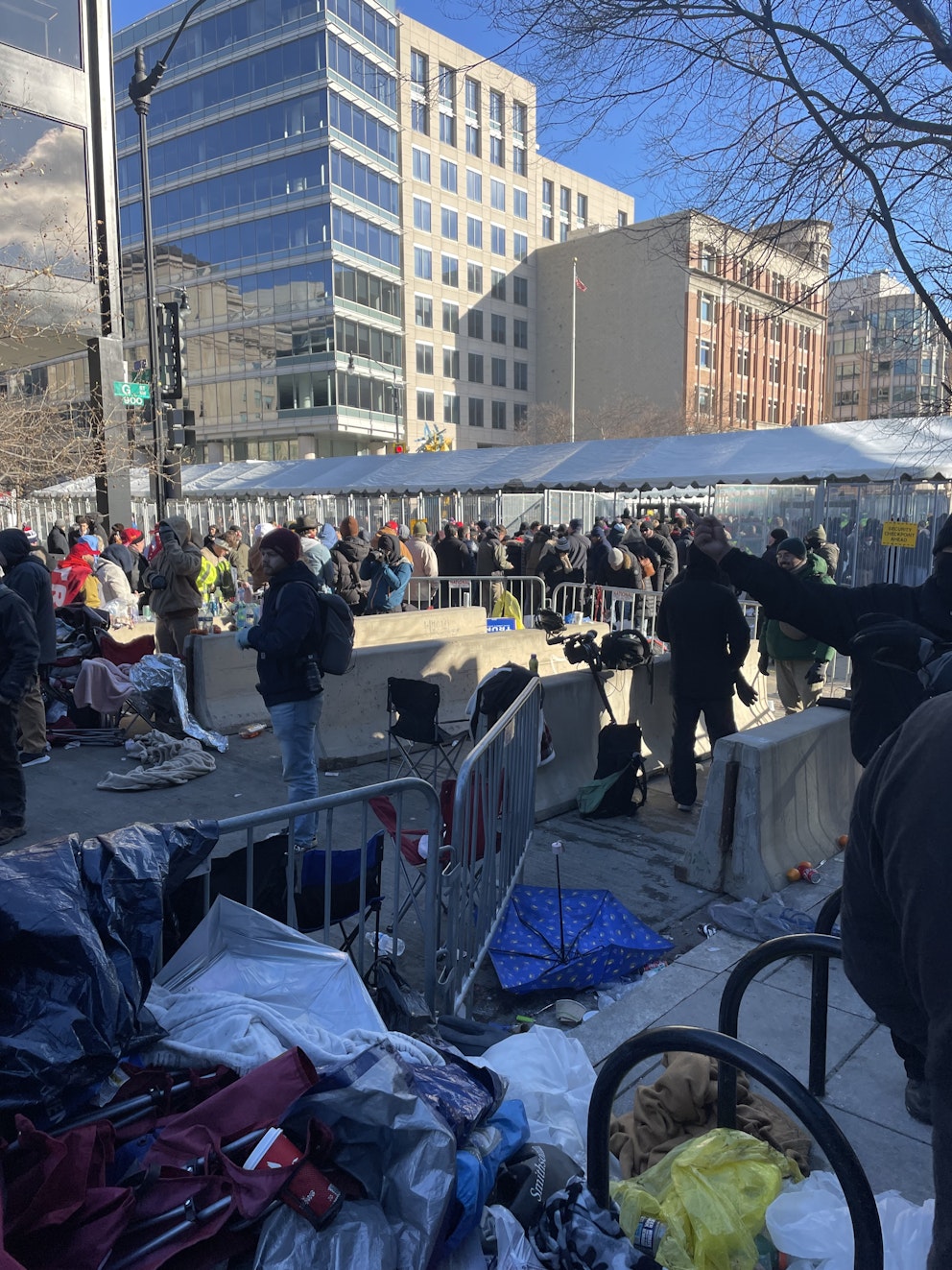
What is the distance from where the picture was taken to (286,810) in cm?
321

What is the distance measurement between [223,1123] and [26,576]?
5976 millimetres

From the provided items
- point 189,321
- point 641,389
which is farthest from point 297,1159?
point 641,389

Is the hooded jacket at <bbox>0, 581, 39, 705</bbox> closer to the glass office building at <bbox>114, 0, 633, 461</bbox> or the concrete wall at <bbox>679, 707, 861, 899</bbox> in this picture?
the concrete wall at <bbox>679, 707, 861, 899</bbox>

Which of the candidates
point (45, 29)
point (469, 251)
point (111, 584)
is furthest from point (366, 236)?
point (111, 584)

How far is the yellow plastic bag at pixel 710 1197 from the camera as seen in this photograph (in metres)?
2.30

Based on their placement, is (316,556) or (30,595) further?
(316,556)

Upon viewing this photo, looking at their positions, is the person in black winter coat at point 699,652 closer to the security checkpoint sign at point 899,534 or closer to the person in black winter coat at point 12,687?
the person in black winter coat at point 12,687

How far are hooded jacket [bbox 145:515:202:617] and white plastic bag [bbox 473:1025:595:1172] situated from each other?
7.07 meters

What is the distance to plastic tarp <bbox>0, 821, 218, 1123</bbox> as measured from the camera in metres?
2.09

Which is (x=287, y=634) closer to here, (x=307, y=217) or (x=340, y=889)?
(x=340, y=889)

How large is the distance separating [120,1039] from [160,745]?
19.8 feet

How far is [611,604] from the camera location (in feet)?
48.0

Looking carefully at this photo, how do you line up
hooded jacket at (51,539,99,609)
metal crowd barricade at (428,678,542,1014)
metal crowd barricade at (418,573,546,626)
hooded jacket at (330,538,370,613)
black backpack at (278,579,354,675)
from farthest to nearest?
1. metal crowd barricade at (418,573,546,626)
2. hooded jacket at (51,539,99,609)
3. hooded jacket at (330,538,370,613)
4. black backpack at (278,579,354,675)
5. metal crowd barricade at (428,678,542,1014)

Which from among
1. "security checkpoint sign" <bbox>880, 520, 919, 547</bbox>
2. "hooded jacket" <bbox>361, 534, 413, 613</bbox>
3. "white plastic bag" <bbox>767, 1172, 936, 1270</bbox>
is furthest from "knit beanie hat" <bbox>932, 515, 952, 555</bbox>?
"security checkpoint sign" <bbox>880, 520, 919, 547</bbox>
